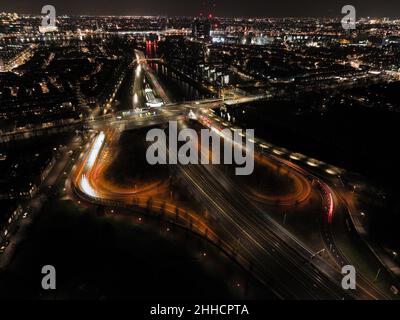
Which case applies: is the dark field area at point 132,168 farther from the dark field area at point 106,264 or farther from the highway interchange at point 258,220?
the dark field area at point 106,264

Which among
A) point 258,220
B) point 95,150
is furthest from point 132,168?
point 258,220

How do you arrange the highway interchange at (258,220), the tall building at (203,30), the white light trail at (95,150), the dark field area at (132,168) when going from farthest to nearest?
the tall building at (203,30) < the white light trail at (95,150) < the dark field area at (132,168) < the highway interchange at (258,220)

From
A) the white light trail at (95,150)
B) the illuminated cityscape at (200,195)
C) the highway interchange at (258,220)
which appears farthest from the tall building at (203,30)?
the highway interchange at (258,220)

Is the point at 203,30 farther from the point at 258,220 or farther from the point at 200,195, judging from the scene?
the point at 258,220

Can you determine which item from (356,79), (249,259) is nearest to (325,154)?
(249,259)

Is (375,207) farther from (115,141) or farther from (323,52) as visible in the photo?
(323,52)

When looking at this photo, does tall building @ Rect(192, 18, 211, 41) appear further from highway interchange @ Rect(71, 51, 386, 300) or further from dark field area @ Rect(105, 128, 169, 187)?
dark field area @ Rect(105, 128, 169, 187)

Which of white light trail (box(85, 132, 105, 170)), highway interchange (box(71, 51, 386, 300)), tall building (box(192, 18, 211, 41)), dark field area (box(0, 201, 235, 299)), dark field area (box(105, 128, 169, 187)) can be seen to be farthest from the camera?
tall building (box(192, 18, 211, 41))

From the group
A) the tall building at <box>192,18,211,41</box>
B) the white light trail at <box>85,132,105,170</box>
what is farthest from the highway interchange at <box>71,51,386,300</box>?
the tall building at <box>192,18,211,41</box>
